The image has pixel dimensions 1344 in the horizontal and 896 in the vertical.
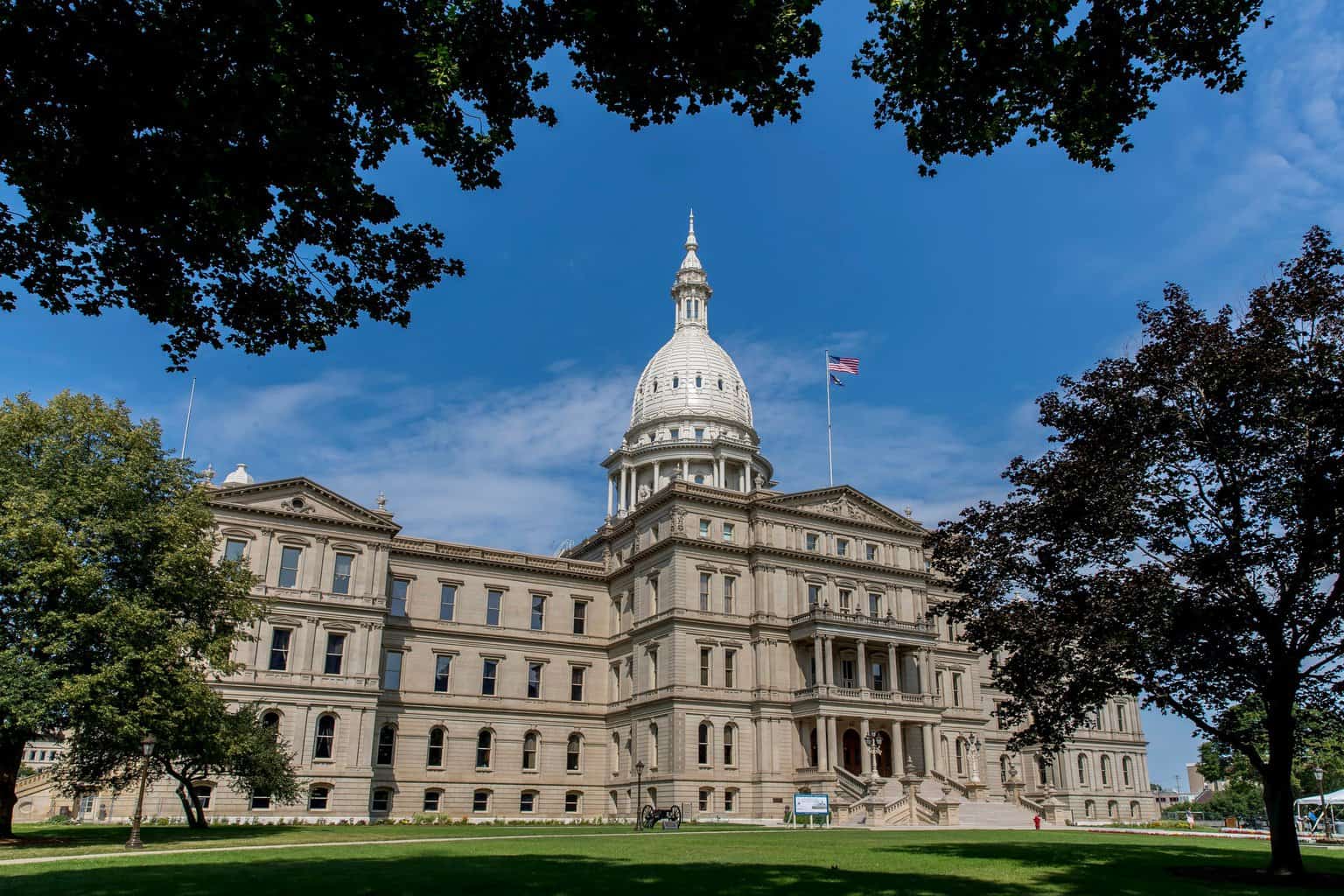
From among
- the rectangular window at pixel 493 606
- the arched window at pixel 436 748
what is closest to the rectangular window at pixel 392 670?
the arched window at pixel 436 748

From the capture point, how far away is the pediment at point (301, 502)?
2153 inches

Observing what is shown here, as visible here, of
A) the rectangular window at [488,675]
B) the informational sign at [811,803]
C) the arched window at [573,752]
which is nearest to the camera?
the informational sign at [811,803]

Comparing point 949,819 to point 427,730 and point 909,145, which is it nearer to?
point 427,730

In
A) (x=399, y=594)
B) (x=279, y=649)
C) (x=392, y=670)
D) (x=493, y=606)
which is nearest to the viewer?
(x=279, y=649)

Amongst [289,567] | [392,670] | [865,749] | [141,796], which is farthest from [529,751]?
[141,796]

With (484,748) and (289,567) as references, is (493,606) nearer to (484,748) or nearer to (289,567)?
(484,748)

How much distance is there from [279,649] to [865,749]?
108 feet

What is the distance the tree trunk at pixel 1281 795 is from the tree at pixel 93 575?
103 feet

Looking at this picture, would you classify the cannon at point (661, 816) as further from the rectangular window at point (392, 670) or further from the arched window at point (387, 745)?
the rectangular window at point (392, 670)

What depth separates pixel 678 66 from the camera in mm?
13812

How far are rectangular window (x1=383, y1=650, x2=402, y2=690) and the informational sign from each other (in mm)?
25315

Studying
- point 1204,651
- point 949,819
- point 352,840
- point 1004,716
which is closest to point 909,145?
point 1204,651

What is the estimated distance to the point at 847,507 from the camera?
65938mm

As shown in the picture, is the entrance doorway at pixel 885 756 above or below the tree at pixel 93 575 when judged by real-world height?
below
